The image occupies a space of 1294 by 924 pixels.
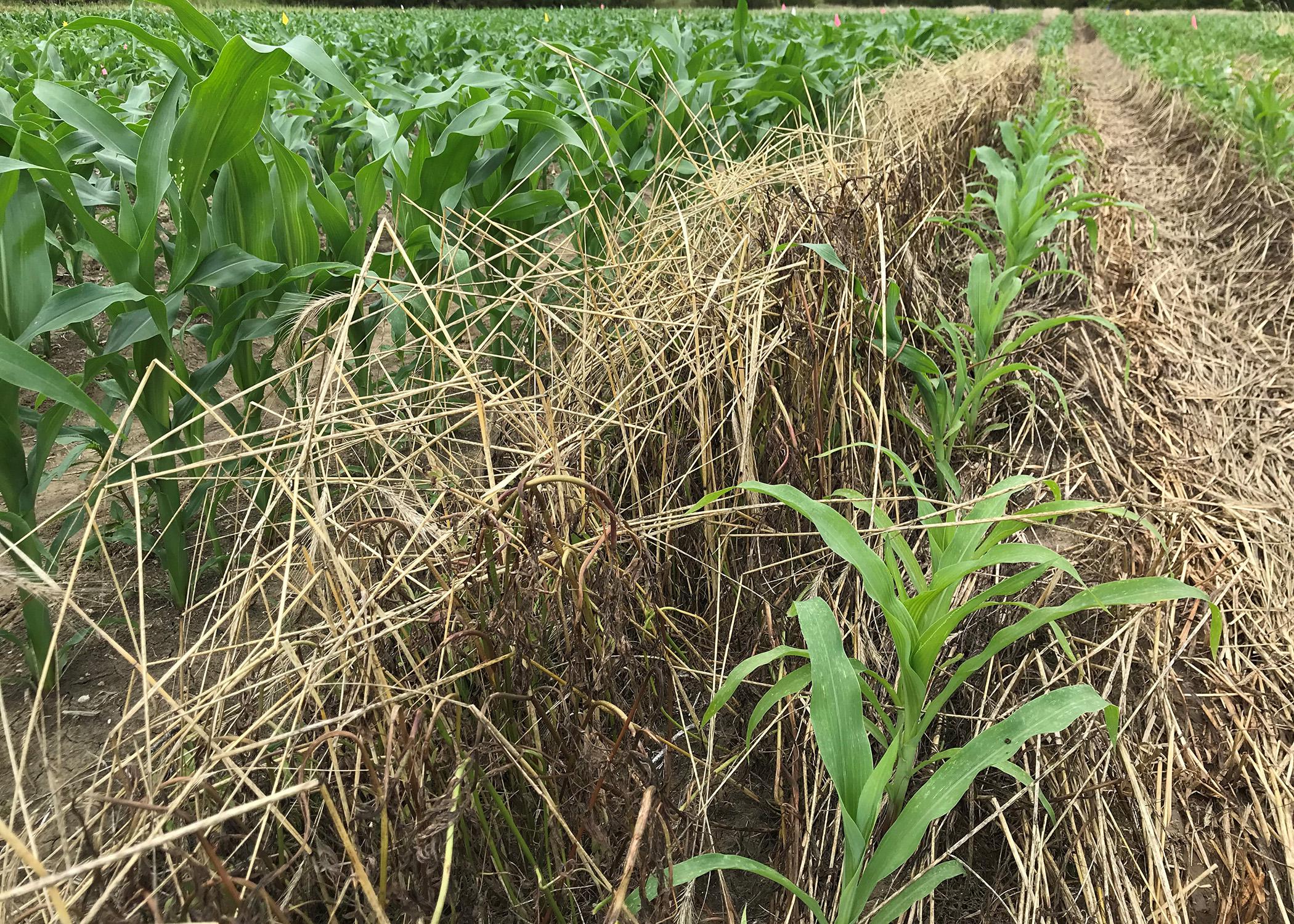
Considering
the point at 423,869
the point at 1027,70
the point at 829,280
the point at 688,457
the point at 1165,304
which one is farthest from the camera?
the point at 1027,70

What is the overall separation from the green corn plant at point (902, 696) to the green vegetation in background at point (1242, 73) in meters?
3.78

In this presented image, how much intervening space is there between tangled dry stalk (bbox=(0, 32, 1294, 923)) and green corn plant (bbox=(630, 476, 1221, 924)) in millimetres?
124

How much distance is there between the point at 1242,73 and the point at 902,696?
6471mm

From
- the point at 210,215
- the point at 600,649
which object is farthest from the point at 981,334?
the point at 210,215

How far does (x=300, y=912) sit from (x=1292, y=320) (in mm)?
3434

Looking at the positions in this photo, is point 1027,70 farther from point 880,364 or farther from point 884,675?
point 884,675

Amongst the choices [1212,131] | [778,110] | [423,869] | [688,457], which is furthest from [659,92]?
[1212,131]

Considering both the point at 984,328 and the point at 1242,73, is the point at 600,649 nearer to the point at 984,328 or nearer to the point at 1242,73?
the point at 984,328

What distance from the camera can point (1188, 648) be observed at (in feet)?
4.40

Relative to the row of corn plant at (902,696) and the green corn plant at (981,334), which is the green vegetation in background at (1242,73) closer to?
the green corn plant at (981,334)

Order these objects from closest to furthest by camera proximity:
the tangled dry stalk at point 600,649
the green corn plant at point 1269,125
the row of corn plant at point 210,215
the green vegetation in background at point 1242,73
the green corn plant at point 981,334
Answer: the tangled dry stalk at point 600,649 → the row of corn plant at point 210,215 → the green corn plant at point 981,334 → the green corn plant at point 1269,125 → the green vegetation in background at point 1242,73

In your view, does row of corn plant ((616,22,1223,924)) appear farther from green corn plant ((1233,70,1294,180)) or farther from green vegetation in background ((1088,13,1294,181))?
green vegetation in background ((1088,13,1294,181))

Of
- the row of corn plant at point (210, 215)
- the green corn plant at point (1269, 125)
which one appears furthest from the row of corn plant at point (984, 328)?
the green corn plant at point (1269, 125)

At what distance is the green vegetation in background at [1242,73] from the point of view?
3732 mm
